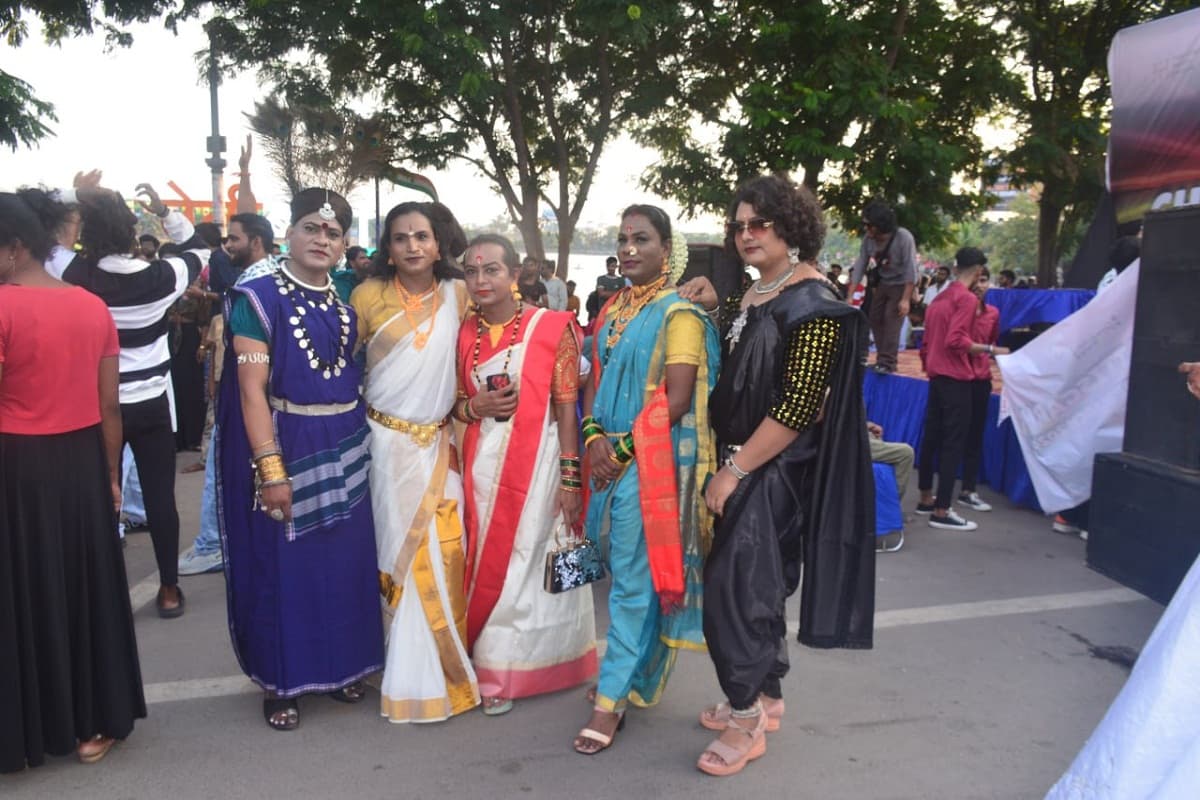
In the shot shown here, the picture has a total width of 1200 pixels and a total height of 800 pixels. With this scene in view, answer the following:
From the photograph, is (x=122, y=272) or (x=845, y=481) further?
(x=122, y=272)

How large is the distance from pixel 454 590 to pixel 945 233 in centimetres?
1166

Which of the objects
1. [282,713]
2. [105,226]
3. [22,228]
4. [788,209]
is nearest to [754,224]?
[788,209]

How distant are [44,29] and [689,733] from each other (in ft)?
45.2

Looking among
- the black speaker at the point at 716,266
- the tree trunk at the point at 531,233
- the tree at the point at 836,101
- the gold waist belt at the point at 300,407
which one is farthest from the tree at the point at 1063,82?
the gold waist belt at the point at 300,407

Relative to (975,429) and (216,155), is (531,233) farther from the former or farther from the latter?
(975,429)

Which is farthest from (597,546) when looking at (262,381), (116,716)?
(116,716)

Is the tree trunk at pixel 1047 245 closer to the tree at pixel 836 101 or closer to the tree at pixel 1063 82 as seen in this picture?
the tree at pixel 1063 82

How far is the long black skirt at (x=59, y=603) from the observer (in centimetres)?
268

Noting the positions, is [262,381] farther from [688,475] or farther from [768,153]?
[768,153]

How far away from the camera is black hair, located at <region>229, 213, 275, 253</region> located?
472cm

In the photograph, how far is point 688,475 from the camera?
293 centimetres

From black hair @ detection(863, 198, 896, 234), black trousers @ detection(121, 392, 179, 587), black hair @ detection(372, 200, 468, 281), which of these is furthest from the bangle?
→ black hair @ detection(863, 198, 896, 234)

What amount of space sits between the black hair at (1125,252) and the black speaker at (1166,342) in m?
2.16

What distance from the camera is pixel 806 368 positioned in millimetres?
2590
